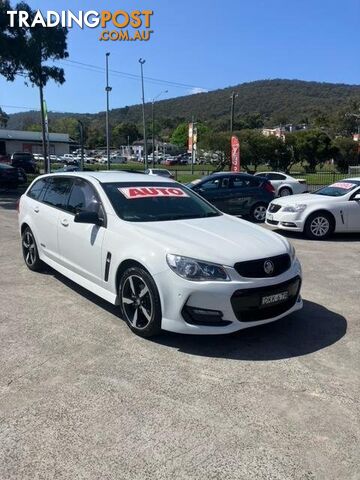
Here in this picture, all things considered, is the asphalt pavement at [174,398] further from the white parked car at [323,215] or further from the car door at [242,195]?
the car door at [242,195]

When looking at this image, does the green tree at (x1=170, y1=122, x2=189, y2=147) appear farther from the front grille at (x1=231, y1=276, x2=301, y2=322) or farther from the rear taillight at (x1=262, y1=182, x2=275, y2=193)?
the front grille at (x1=231, y1=276, x2=301, y2=322)

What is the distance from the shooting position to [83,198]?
5.79 metres

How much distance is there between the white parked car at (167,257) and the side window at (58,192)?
0.07 feet

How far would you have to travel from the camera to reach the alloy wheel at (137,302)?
4469 millimetres

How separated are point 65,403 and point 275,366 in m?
1.73

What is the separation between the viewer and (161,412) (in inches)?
131

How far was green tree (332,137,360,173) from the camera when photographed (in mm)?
52719

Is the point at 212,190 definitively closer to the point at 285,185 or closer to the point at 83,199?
the point at 83,199

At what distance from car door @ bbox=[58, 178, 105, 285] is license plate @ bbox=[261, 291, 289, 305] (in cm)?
176

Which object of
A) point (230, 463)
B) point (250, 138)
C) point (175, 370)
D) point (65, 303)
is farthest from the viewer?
point (250, 138)

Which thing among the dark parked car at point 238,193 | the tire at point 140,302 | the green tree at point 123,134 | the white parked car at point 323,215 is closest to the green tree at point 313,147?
the dark parked car at point 238,193

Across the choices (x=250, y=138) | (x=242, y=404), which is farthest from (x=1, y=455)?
(x=250, y=138)

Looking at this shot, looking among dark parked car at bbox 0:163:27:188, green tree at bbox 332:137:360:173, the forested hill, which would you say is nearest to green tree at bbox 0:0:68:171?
dark parked car at bbox 0:163:27:188

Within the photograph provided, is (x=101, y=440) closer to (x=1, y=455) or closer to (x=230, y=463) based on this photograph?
(x=1, y=455)
